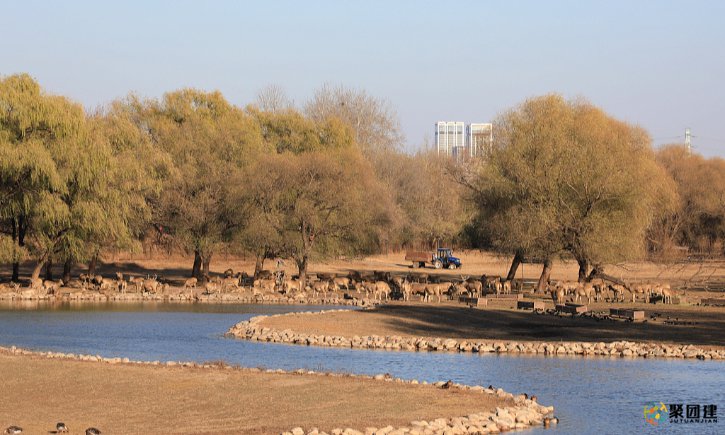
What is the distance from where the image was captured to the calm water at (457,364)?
22406mm

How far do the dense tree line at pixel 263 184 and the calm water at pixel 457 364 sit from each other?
11448mm

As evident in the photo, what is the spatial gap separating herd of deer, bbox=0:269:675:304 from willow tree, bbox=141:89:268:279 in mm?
2665

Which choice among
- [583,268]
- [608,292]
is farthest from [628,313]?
[583,268]

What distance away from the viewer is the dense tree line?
176ft

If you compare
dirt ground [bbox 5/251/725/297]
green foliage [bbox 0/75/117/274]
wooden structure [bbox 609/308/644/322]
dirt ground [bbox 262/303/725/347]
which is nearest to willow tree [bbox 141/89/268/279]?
→ dirt ground [bbox 5/251/725/297]

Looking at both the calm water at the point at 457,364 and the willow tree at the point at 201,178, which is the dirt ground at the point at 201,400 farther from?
the willow tree at the point at 201,178

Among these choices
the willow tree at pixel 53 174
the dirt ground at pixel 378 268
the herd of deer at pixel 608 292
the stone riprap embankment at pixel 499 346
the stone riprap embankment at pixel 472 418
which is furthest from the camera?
the dirt ground at pixel 378 268

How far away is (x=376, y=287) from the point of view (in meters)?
56.3

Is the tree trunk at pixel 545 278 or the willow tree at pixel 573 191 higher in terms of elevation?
the willow tree at pixel 573 191

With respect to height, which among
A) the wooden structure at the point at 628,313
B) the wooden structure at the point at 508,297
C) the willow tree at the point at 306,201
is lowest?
the wooden structure at the point at 628,313

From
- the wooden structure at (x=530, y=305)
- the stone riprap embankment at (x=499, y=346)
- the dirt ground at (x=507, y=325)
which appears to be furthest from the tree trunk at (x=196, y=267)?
the stone riprap embankment at (x=499, y=346)

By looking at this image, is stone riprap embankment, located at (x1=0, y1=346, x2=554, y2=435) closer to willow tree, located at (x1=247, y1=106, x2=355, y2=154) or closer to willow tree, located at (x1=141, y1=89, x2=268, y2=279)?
willow tree, located at (x1=141, y1=89, x2=268, y2=279)

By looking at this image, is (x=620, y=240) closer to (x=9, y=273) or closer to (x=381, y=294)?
(x=381, y=294)

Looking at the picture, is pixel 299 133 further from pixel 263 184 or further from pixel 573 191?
pixel 573 191
